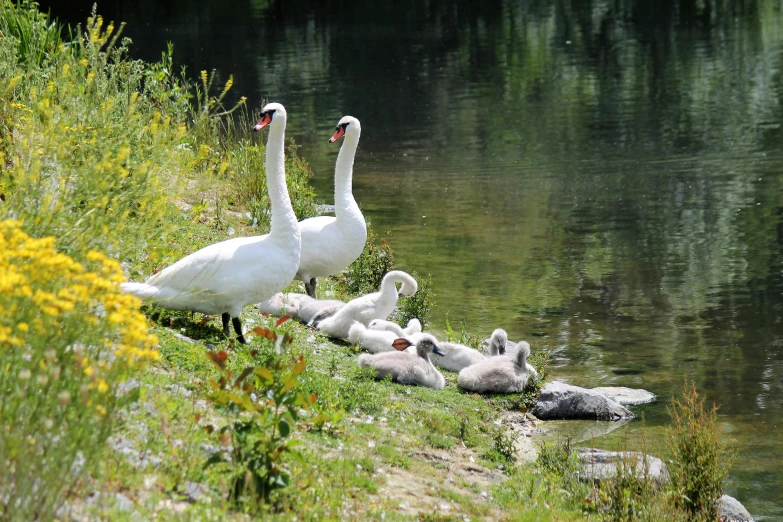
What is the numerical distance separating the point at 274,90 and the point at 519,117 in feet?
33.0

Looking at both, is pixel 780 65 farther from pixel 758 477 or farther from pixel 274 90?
pixel 758 477

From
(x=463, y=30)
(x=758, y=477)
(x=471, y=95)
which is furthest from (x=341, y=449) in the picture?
(x=463, y=30)

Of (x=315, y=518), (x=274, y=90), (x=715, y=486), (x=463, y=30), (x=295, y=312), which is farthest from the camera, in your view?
(x=463, y=30)

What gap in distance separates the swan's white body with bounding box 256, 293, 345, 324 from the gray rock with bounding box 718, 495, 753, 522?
4.75 meters

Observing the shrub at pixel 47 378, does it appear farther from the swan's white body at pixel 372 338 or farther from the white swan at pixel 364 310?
the white swan at pixel 364 310

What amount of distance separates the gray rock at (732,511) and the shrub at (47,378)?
429 centimetres

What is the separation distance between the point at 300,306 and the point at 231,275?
2972 mm

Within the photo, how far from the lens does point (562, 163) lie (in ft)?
69.9

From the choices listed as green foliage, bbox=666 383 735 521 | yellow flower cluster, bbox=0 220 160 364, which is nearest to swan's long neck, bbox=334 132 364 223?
green foliage, bbox=666 383 735 521

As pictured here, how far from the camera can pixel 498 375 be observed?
9047 millimetres

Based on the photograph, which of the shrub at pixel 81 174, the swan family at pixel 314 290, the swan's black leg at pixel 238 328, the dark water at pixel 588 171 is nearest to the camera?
the shrub at pixel 81 174

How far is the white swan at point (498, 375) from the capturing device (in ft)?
29.7

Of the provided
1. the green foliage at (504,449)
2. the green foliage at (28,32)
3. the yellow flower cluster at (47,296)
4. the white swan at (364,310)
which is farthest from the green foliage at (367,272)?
the yellow flower cluster at (47,296)

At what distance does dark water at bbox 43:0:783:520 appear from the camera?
10680 mm
